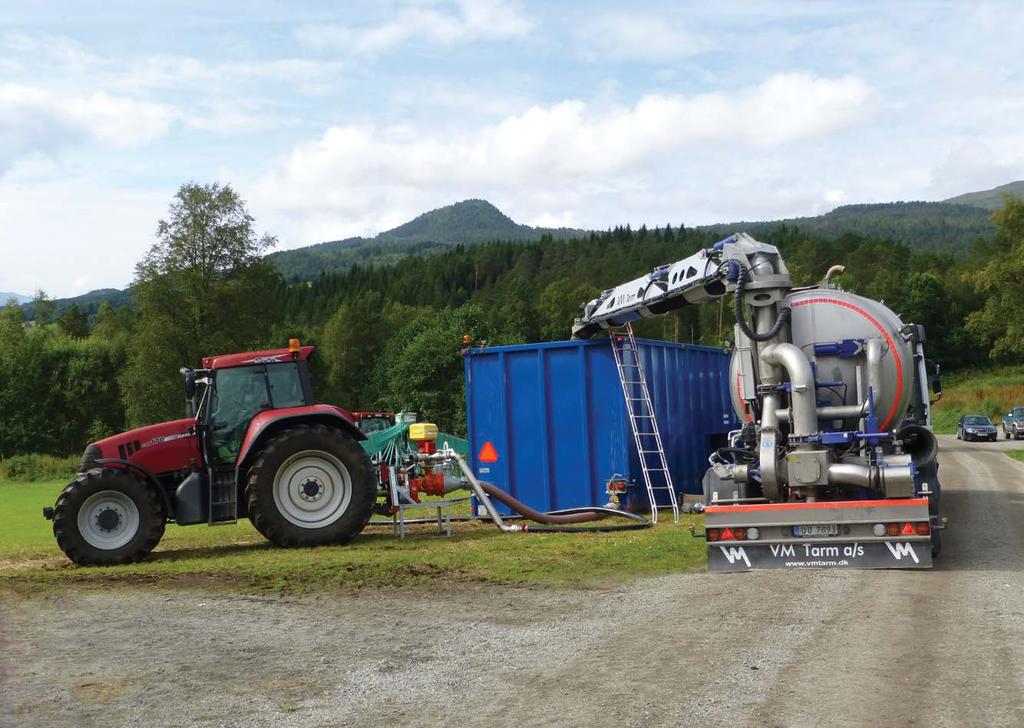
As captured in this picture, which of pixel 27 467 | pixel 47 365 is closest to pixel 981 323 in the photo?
pixel 27 467

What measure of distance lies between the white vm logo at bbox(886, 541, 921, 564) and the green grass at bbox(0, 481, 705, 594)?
2.10m

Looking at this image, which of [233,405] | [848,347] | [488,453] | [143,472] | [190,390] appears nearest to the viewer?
[848,347]

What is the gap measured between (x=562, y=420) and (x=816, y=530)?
21.5 ft

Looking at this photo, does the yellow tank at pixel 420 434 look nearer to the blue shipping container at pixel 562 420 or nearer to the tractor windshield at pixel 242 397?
the blue shipping container at pixel 562 420

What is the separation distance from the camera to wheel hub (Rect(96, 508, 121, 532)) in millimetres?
12836

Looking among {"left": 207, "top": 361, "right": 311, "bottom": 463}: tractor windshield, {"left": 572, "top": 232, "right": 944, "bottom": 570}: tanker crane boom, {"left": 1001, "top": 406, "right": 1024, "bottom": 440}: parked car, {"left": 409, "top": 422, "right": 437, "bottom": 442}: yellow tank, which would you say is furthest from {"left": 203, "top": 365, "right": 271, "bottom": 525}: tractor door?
{"left": 1001, "top": 406, "right": 1024, "bottom": 440}: parked car

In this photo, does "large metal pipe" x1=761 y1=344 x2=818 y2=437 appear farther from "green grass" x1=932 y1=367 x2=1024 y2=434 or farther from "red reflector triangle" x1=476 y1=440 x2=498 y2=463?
"green grass" x1=932 y1=367 x2=1024 y2=434

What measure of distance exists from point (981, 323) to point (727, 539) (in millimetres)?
55533

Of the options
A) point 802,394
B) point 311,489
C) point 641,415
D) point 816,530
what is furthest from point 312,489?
point 816,530

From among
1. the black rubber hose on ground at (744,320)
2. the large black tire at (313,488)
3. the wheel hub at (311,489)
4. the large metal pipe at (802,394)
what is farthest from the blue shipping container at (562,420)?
the large metal pipe at (802,394)

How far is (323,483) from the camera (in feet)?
44.4

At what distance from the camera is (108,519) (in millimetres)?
12859

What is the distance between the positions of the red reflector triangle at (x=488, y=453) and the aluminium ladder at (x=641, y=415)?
2381 millimetres

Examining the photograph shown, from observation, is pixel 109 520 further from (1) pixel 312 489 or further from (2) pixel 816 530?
(2) pixel 816 530
